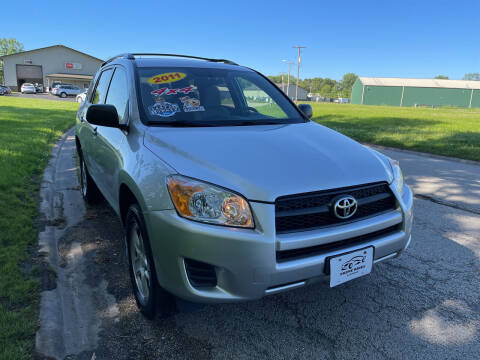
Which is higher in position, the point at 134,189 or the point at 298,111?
the point at 298,111

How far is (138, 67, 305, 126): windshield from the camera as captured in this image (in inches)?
114

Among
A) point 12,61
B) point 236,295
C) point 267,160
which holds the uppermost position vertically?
point 12,61

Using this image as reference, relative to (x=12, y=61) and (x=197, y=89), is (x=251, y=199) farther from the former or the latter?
(x=12, y=61)

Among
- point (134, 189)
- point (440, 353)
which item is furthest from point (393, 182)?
point (134, 189)

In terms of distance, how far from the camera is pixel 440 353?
219 cm

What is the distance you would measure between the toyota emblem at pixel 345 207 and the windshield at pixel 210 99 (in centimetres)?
119

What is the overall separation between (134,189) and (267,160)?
33.9 inches

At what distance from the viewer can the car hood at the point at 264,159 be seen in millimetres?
1991

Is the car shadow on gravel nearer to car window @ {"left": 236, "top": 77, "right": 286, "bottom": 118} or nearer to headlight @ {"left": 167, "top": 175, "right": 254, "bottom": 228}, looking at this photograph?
headlight @ {"left": 167, "top": 175, "right": 254, "bottom": 228}

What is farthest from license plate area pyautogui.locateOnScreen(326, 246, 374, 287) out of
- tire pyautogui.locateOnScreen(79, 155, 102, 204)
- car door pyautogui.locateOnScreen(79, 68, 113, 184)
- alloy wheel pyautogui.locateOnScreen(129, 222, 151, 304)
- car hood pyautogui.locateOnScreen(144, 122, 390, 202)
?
tire pyautogui.locateOnScreen(79, 155, 102, 204)

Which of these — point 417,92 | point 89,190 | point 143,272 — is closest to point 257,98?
point 143,272

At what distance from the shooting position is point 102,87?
416 centimetres

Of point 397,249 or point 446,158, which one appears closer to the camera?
point 397,249

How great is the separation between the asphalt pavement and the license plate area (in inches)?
18.4
